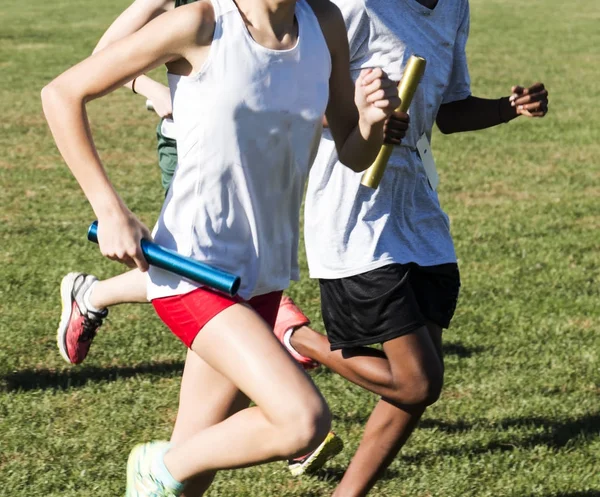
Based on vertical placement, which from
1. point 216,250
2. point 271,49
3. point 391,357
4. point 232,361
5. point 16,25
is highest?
point 271,49

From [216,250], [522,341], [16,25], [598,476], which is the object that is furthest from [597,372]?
[16,25]

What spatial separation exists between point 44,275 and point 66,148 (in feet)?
13.0

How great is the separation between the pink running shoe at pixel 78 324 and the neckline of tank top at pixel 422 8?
195cm

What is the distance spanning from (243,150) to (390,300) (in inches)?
41.2

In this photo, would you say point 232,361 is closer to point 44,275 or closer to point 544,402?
point 544,402

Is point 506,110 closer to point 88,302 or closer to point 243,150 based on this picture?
point 243,150

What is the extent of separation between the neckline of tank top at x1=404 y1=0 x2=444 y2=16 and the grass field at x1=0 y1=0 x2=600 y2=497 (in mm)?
1611

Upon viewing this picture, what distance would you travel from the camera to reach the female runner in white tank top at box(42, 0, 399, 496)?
276 cm

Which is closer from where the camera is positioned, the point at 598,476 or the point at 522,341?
the point at 598,476

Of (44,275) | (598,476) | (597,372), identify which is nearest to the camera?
(598,476)

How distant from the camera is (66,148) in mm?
2844

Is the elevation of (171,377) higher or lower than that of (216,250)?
lower

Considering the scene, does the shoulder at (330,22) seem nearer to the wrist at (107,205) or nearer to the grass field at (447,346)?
the wrist at (107,205)

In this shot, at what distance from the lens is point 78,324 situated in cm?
488
